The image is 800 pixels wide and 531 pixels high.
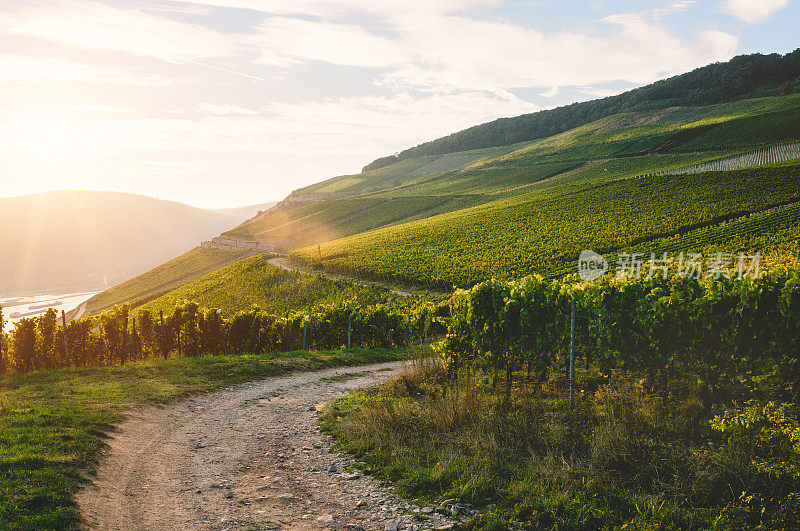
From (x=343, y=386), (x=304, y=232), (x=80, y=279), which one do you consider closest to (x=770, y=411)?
(x=343, y=386)

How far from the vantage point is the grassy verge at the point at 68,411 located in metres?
6.05

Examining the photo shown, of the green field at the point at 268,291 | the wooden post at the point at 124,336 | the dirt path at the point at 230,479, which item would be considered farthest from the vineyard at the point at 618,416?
the green field at the point at 268,291

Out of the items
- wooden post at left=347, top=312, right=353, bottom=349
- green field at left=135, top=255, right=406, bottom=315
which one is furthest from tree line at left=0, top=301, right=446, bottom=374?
green field at left=135, top=255, right=406, bottom=315

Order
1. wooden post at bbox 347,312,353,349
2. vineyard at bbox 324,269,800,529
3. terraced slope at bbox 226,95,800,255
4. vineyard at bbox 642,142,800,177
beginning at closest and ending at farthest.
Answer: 1. vineyard at bbox 324,269,800,529
2. wooden post at bbox 347,312,353,349
3. vineyard at bbox 642,142,800,177
4. terraced slope at bbox 226,95,800,255

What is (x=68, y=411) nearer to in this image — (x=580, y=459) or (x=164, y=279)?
(x=580, y=459)

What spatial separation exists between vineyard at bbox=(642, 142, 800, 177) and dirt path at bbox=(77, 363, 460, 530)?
3338 inches

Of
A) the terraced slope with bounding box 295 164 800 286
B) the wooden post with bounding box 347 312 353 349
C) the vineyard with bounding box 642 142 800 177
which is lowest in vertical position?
the wooden post with bounding box 347 312 353 349

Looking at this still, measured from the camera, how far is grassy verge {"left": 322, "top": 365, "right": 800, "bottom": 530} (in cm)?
608

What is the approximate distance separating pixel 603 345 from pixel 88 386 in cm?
1313

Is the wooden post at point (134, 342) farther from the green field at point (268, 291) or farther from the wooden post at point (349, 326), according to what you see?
the green field at point (268, 291)

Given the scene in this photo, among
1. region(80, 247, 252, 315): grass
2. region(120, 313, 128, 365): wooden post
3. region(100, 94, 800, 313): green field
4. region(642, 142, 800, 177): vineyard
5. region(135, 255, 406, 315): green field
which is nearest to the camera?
region(120, 313, 128, 365): wooden post

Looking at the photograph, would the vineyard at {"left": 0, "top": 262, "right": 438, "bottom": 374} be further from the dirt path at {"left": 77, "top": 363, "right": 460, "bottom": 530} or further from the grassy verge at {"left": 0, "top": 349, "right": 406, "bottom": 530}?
the dirt path at {"left": 77, "top": 363, "right": 460, "bottom": 530}

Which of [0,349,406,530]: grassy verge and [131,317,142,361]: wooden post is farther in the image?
[131,317,142,361]: wooden post

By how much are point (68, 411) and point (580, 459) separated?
9969 millimetres
